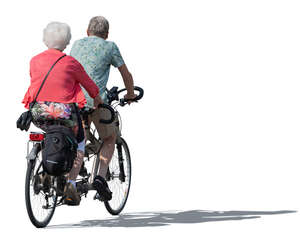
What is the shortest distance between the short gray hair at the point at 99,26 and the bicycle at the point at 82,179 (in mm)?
894

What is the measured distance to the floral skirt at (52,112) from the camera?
38.5 ft

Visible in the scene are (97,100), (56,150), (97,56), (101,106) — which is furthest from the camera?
(97,56)

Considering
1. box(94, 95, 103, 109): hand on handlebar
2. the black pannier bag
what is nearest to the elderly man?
box(94, 95, 103, 109): hand on handlebar

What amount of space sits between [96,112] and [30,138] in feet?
→ 4.75

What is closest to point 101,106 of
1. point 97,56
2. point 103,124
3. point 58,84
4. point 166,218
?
point 103,124

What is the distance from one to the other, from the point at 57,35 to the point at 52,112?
95cm

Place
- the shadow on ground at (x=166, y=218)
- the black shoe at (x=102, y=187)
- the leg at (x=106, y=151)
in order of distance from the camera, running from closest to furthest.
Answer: the shadow on ground at (x=166, y=218) < the black shoe at (x=102, y=187) < the leg at (x=106, y=151)

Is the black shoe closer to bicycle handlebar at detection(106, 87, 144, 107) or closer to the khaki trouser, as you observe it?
the khaki trouser

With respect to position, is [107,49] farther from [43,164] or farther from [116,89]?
[43,164]

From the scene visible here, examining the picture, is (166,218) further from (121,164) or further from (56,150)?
(56,150)

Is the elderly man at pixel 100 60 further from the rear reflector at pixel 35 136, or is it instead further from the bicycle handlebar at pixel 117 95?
the rear reflector at pixel 35 136

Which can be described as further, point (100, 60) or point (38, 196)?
point (100, 60)

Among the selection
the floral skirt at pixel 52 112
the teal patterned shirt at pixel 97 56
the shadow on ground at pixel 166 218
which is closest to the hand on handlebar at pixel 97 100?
the teal patterned shirt at pixel 97 56

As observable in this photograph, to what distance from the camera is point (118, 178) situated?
14.1 meters
